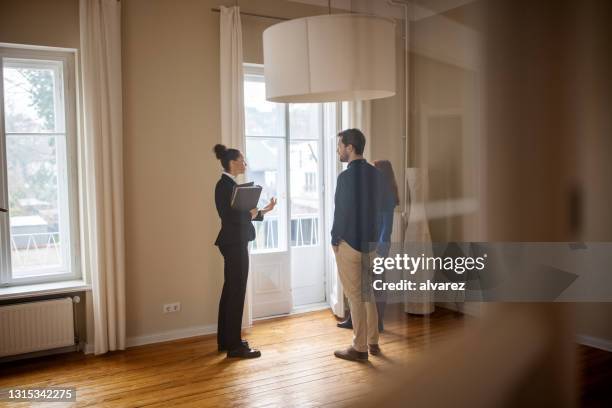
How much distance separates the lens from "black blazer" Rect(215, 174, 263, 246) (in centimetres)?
248

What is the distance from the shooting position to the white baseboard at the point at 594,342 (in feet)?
0.57

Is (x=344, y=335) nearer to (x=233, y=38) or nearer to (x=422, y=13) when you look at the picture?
(x=422, y=13)

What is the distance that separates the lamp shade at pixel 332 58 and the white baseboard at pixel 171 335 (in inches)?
91.1

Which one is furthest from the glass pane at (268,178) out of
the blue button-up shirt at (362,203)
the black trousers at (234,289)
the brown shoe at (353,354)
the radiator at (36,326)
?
the blue button-up shirt at (362,203)

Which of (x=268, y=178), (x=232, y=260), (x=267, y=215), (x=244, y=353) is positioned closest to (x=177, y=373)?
(x=244, y=353)

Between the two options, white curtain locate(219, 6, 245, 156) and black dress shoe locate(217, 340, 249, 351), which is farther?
white curtain locate(219, 6, 245, 156)

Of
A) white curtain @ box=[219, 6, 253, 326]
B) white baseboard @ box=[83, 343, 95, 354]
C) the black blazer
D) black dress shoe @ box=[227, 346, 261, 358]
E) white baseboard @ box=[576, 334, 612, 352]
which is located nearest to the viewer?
white baseboard @ box=[576, 334, 612, 352]

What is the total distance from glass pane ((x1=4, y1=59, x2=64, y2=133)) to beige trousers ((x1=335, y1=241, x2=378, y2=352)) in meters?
2.76

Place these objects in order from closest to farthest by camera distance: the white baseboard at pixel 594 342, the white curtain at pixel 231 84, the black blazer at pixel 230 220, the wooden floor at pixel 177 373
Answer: the white baseboard at pixel 594 342, the wooden floor at pixel 177 373, the black blazer at pixel 230 220, the white curtain at pixel 231 84

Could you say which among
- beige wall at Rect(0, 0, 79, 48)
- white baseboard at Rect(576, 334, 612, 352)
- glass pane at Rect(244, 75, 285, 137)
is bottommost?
white baseboard at Rect(576, 334, 612, 352)

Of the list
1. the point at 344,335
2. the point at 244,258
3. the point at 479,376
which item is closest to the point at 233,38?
the point at 244,258

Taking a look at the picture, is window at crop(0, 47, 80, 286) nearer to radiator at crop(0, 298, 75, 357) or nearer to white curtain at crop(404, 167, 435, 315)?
radiator at crop(0, 298, 75, 357)

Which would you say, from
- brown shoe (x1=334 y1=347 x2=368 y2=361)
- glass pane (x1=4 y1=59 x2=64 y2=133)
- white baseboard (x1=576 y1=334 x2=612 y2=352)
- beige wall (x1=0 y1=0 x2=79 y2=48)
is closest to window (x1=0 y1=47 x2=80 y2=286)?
glass pane (x1=4 y1=59 x2=64 y2=133)

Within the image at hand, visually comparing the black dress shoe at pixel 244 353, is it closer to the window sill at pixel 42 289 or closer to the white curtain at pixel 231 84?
the white curtain at pixel 231 84
